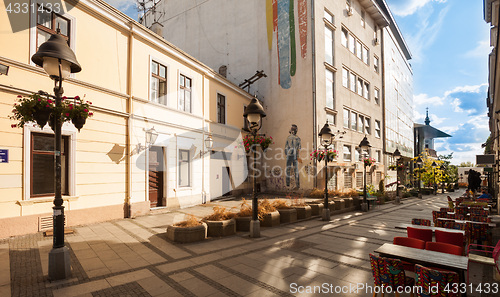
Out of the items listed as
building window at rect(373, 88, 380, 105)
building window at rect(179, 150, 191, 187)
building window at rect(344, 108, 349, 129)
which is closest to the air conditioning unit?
building window at rect(373, 88, 380, 105)

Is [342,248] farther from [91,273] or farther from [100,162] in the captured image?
[100,162]

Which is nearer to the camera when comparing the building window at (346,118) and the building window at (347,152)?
the building window at (347,152)

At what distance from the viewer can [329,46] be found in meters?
23.8

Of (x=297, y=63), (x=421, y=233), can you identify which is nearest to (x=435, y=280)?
(x=421, y=233)

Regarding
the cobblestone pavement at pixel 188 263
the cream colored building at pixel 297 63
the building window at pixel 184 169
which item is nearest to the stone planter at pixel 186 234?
the cobblestone pavement at pixel 188 263

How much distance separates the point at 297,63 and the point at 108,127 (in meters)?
17.0

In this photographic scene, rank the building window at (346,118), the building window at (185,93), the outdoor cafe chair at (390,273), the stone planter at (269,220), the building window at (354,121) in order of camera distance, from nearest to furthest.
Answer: the outdoor cafe chair at (390,273), the stone planter at (269,220), the building window at (185,93), the building window at (346,118), the building window at (354,121)

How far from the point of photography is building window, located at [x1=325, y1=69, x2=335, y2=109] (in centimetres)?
2328

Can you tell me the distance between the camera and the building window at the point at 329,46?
76.5ft

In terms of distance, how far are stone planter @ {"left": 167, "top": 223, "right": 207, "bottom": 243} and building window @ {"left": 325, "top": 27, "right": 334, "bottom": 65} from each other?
66.8 feet

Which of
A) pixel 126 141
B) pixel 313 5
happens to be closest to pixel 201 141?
pixel 126 141

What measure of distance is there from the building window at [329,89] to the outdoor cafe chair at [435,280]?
20.8 meters

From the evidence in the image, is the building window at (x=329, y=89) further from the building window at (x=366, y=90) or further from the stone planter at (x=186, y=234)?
the stone planter at (x=186, y=234)

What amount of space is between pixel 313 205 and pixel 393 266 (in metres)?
9.28
